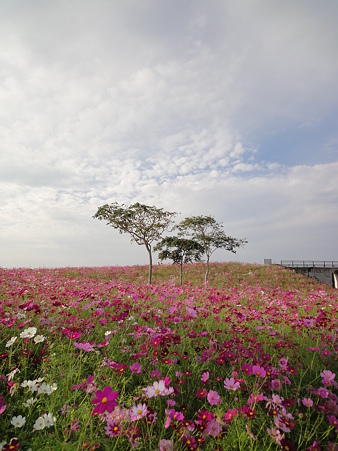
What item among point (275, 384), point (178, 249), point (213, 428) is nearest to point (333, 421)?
point (275, 384)

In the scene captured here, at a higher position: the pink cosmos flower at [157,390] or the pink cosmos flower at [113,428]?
the pink cosmos flower at [157,390]

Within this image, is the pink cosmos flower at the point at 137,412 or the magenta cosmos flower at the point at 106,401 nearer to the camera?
the magenta cosmos flower at the point at 106,401

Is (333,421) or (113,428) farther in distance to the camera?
(333,421)

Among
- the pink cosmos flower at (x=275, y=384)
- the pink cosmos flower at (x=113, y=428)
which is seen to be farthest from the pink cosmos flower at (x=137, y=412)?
the pink cosmos flower at (x=275, y=384)

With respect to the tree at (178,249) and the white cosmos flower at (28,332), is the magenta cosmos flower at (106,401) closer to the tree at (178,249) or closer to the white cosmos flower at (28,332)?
the white cosmos flower at (28,332)

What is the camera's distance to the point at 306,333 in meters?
5.81

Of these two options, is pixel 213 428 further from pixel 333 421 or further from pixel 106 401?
pixel 333 421

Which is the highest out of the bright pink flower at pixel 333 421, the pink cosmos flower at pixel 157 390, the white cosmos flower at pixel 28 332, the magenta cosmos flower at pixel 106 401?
the white cosmos flower at pixel 28 332

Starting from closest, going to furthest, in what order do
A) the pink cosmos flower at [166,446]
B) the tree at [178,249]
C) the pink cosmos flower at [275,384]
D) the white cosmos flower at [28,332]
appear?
1. the pink cosmos flower at [166,446]
2. the pink cosmos flower at [275,384]
3. the white cosmos flower at [28,332]
4. the tree at [178,249]

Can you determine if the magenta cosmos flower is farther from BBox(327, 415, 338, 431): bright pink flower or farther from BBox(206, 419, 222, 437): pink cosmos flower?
BBox(327, 415, 338, 431): bright pink flower

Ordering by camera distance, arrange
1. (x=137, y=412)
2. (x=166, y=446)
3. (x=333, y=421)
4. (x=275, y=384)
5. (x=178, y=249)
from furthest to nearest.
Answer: (x=178, y=249)
(x=275, y=384)
(x=333, y=421)
(x=137, y=412)
(x=166, y=446)

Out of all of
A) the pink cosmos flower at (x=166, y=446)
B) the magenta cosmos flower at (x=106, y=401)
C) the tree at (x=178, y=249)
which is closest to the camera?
the magenta cosmos flower at (x=106, y=401)

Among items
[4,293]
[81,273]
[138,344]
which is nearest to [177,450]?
[138,344]

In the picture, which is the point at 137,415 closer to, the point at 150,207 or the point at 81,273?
the point at 150,207
